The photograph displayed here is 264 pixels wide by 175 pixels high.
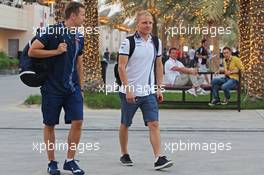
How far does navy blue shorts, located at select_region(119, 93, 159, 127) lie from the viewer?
686cm

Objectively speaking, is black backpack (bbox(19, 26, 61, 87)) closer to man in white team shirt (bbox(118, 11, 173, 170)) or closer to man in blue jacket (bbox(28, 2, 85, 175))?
man in blue jacket (bbox(28, 2, 85, 175))

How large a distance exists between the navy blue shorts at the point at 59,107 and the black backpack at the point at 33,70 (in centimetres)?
18

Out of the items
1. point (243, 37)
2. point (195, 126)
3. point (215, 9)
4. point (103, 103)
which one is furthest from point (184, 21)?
point (195, 126)

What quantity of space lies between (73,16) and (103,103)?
289 inches

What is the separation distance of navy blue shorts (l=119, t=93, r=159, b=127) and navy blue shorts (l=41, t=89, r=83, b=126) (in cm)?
76

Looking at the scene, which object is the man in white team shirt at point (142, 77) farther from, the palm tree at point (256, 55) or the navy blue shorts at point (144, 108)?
the palm tree at point (256, 55)

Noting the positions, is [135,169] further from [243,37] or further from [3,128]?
[243,37]

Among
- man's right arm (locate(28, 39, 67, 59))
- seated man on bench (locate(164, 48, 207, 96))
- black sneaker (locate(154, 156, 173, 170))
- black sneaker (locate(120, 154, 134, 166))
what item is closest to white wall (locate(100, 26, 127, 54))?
seated man on bench (locate(164, 48, 207, 96))

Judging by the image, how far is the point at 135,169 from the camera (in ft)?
22.4

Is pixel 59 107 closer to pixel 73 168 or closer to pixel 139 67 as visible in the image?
pixel 73 168

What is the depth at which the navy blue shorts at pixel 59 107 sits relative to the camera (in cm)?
634

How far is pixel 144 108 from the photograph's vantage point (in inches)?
272

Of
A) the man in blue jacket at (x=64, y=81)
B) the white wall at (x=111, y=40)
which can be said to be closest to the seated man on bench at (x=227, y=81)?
the man in blue jacket at (x=64, y=81)

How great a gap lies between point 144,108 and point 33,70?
4.64 feet
